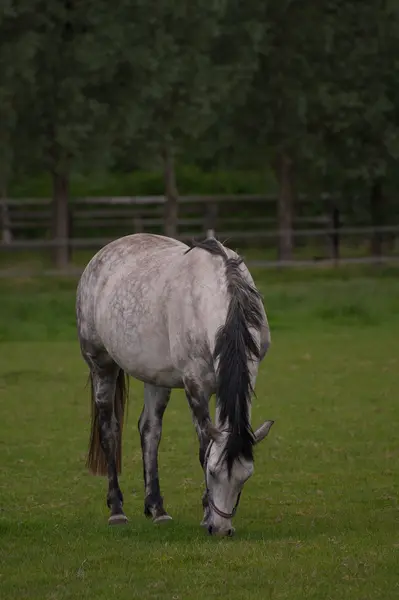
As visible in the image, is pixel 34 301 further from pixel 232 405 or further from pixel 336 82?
pixel 232 405

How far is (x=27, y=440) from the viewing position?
1338 cm

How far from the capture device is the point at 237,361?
27.0 feet

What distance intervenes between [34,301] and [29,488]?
14400 mm

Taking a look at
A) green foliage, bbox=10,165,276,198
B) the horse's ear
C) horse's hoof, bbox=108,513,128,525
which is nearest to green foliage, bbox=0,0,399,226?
green foliage, bbox=10,165,276,198

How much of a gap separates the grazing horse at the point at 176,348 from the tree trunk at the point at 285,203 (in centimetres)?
2328

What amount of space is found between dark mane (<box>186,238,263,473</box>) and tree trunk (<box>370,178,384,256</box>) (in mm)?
26187

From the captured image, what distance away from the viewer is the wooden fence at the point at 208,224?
3409cm

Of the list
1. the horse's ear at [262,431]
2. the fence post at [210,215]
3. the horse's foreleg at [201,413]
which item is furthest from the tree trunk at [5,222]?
the horse's ear at [262,431]

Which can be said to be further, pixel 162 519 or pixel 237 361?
pixel 162 519

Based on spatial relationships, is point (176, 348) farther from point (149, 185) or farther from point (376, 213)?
point (149, 185)

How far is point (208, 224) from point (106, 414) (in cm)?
2483

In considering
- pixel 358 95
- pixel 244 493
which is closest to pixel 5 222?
pixel 358 95

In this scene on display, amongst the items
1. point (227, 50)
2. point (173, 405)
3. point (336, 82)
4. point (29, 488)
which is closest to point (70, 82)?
point (227, 50)

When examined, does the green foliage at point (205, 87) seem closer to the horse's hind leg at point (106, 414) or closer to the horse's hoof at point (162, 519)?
the horse's hind leg at point (106, 414)
